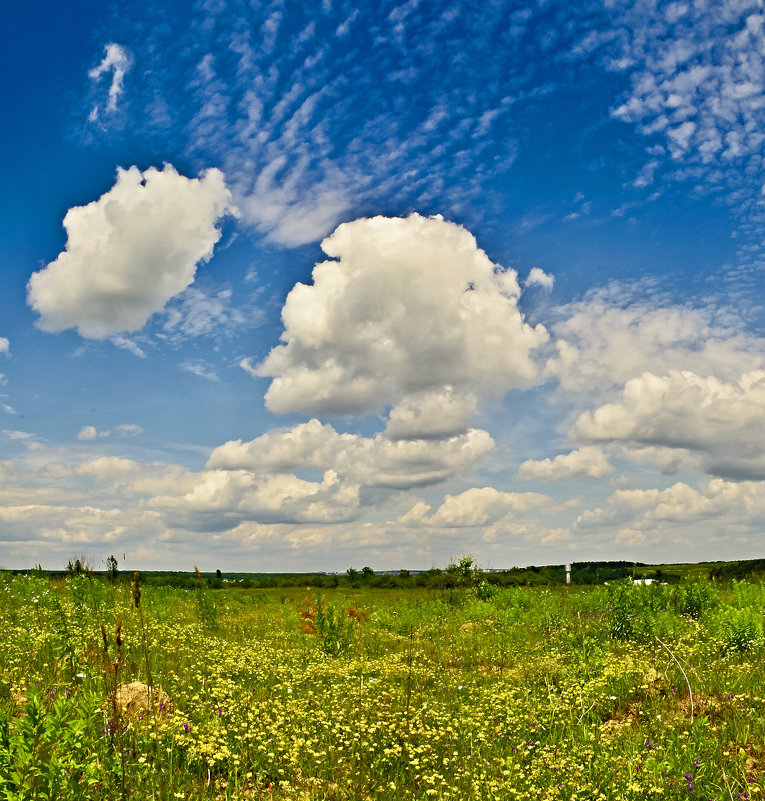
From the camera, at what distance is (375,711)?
278 inches

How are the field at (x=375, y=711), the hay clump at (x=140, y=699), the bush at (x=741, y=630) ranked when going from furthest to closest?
the bush at (x=741, y=630) < the hay clump at (x=140, y=699) < the field at (x=375, y=711)

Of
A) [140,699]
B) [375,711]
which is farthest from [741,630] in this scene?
[140,699]

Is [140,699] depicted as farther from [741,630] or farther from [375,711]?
[741,630]

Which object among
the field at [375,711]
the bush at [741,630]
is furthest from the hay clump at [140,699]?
the bush at [741,630]

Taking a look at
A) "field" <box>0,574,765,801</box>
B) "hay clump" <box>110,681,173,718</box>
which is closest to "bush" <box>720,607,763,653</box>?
"field" <box>0,574,765,801</box>

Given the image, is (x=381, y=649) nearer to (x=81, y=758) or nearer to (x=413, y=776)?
(x=413, y=776)

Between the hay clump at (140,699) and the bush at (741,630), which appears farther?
the bush at (741,630)

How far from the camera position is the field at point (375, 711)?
483 centimetres

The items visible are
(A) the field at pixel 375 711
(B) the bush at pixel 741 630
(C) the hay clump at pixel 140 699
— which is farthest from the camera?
(B) the bush at pixel 741 630

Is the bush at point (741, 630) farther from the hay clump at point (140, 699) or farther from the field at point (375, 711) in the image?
the hay clump at point (140, 699)

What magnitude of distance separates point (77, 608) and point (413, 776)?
8571 mm

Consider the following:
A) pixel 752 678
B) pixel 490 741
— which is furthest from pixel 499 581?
pixel 490 741

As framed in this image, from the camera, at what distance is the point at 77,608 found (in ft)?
37.4

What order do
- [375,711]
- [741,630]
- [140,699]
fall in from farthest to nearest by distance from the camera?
1. [741,630]
2. [375,711]
3. [140,699]
